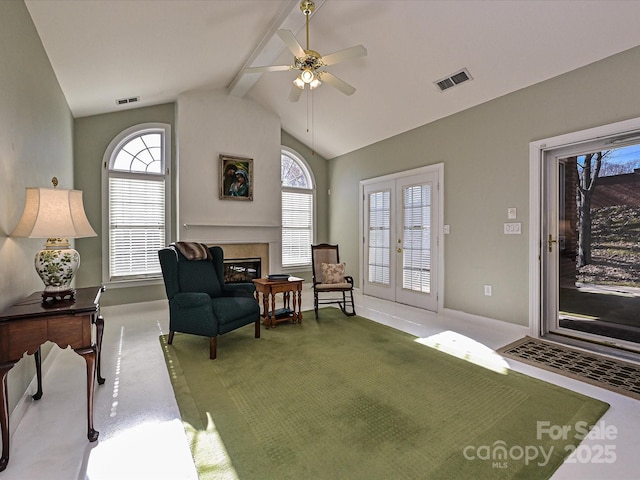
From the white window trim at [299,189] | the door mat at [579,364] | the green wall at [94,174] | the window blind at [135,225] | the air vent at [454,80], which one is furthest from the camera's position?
the white window trim at [299,189]

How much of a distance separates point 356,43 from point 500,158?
2.18m

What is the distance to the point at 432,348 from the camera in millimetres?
3217

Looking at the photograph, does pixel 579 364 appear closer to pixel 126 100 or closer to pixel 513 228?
pixel 513 228

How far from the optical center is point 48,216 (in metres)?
2.00

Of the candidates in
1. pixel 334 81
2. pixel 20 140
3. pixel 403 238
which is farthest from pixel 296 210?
pixel 20 140

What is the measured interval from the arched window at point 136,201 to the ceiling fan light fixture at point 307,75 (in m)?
3.09

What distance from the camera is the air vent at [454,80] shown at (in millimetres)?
3616

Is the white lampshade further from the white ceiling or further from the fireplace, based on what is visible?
the fireplace

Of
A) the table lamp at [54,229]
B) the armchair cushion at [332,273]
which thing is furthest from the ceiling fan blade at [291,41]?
the armchair cushion at [332,273]

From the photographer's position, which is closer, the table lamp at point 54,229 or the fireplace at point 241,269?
the table lamp at point 54,229

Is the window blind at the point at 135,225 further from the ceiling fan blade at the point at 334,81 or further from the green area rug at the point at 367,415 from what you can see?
the ceiling fan blade at the point at 334,81

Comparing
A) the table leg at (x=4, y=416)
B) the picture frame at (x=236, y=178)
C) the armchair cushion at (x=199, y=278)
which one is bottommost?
the table leg at (x=4, y=416)

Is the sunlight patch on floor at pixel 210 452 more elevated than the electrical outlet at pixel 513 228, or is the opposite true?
the electrical outlet at pixel 513 228

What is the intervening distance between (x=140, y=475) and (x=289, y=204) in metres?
5.22
